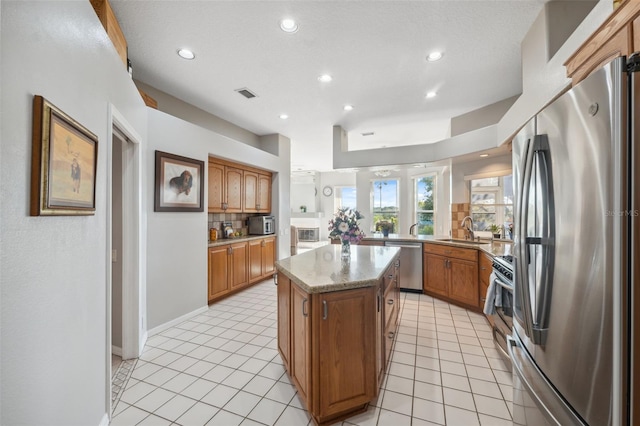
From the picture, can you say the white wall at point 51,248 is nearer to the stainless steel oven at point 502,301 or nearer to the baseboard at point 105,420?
the baseboard at point 105,420

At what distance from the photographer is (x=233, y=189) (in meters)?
4.62

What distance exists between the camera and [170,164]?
3131mm

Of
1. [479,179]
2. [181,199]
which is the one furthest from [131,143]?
[479,179]

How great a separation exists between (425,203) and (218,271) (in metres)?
5.96

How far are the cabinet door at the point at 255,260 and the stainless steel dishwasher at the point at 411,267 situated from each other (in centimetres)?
259

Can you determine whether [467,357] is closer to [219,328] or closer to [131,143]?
[219,328]

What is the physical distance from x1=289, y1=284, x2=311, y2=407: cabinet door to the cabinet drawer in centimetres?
284

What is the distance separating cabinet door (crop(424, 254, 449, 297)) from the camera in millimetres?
3979

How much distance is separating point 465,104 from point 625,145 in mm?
3811

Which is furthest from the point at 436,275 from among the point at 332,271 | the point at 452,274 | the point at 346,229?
the point at 332,271

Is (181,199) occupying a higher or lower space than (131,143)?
lower

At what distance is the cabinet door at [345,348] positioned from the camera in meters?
1.59

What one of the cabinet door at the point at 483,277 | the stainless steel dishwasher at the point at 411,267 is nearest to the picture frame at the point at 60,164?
the cabinet door at the point at 483,277

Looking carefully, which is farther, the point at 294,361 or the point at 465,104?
the point at 465,104
